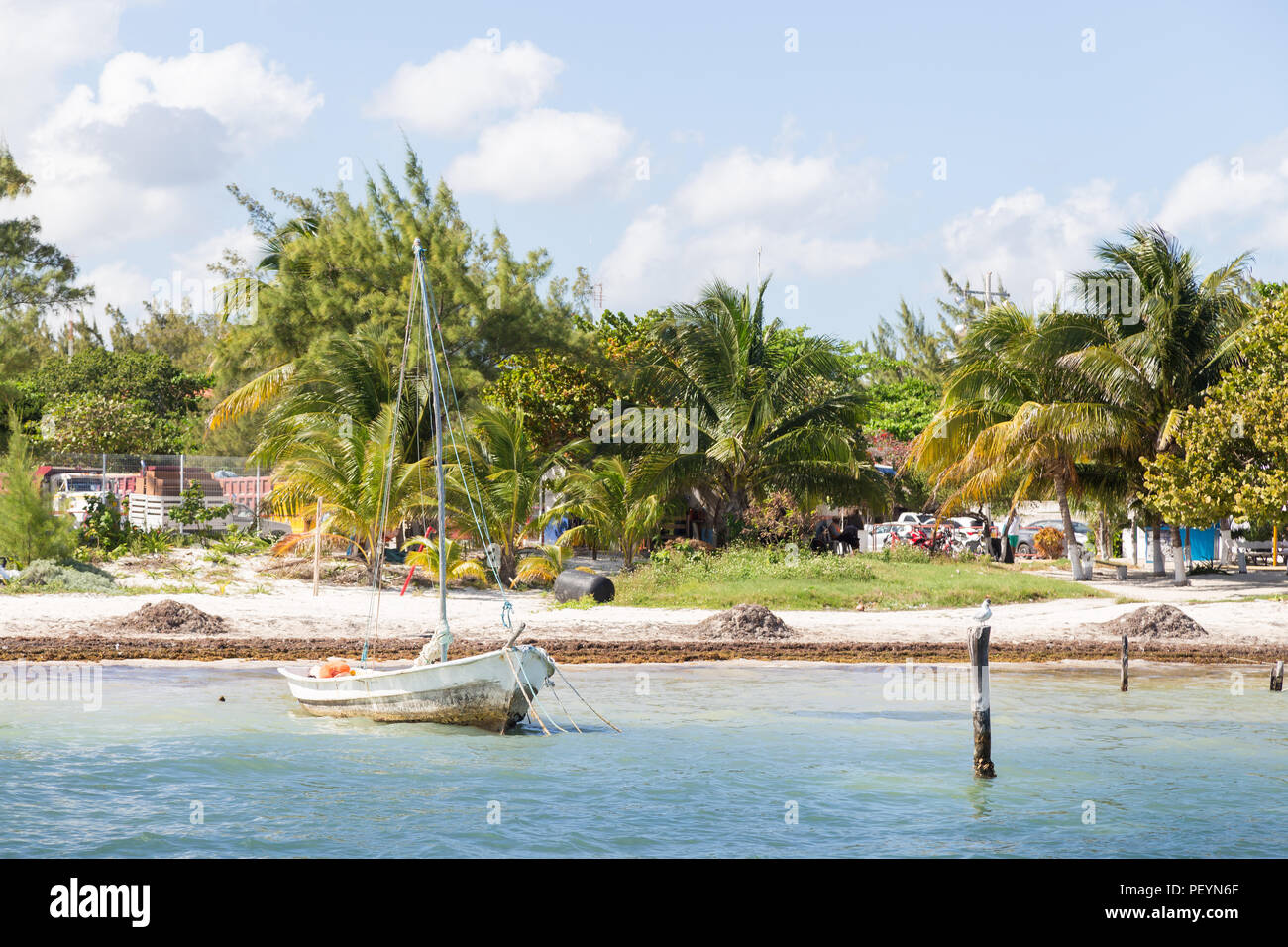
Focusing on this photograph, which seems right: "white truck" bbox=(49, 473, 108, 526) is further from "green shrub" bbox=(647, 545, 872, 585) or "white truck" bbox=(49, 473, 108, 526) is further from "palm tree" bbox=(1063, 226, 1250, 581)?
"palm tree" bbox=(1063, 226, 1250, 581)

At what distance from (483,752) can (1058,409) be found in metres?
19.4

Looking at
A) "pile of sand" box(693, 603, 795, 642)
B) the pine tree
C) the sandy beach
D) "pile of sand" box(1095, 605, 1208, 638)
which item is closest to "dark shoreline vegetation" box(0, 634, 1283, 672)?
the sandy beach

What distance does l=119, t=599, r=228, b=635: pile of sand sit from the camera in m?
23.4

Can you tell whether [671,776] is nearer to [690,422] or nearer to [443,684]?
[443,684]

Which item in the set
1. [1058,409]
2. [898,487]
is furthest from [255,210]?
[1058,409]

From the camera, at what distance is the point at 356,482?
94.0 feet

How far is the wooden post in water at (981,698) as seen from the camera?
A: 13273 mm

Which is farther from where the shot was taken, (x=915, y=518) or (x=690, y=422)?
(x=915, y=518)

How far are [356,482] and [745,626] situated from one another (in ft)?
33.4

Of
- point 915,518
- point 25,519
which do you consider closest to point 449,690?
point 25,519

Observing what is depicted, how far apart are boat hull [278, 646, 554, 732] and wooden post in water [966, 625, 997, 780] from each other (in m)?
5.41

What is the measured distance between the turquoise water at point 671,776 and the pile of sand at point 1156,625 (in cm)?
342

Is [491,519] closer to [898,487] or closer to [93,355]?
[898,487]
